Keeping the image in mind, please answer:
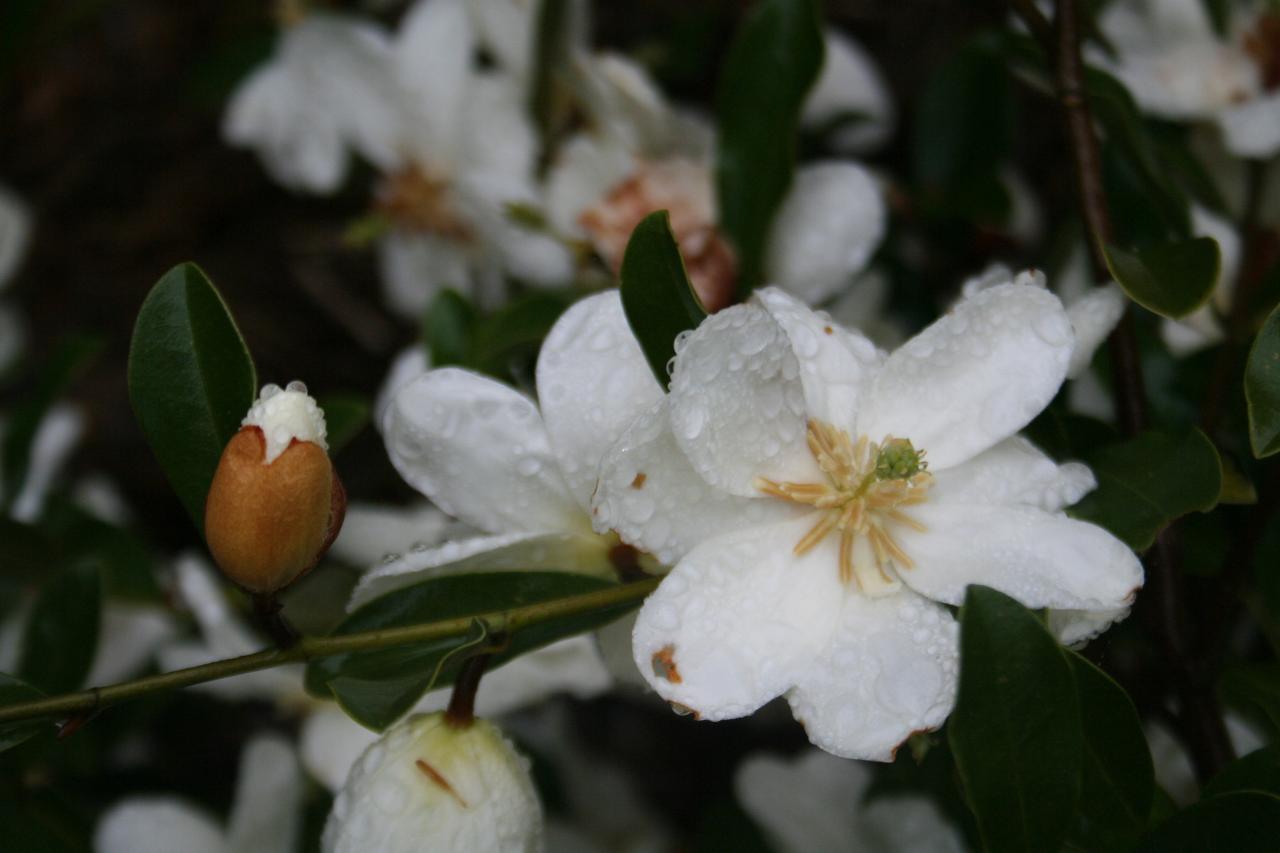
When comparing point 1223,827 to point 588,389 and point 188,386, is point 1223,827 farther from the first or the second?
point 188,386

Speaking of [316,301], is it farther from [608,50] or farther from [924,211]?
[924,211]

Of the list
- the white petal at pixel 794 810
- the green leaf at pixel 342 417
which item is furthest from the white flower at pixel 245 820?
the white petal at pixel 794 810

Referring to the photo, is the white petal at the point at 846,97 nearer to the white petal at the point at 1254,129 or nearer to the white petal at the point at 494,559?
the white petal at the point at 1254,129

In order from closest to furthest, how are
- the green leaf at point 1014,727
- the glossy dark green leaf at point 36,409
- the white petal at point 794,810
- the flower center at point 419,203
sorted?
the green leaf at point 1014,727 → the white petal at point 794,810 → the glossy dark green leaf at point 36,409 → the flower center at point 419,203

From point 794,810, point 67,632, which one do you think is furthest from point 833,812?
point 67,632

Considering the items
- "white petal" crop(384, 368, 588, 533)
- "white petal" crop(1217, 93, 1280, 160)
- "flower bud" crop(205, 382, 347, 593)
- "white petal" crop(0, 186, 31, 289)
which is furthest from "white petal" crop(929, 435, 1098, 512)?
"white petal" crop(0, 186, 31, 289)

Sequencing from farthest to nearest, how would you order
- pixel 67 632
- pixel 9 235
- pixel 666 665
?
pixel 9 235 → pixel 67 632 → pixel 666 665

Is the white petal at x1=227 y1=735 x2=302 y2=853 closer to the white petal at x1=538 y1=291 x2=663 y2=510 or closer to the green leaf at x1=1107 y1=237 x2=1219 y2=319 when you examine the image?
the white petal at x1=538 y1=291 x2=663 y2=510

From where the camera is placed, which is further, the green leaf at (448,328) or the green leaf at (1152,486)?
the green leaf at (448,328)
